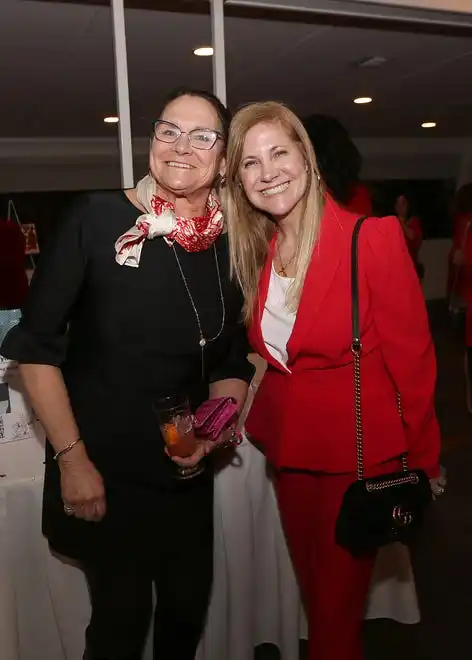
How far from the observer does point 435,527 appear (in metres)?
2.59

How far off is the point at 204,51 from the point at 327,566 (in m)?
1.96

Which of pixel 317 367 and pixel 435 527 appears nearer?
pixel 317 367

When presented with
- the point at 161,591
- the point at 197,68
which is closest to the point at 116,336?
the point at 161,591

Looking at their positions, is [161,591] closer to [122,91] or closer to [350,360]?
[350,360]

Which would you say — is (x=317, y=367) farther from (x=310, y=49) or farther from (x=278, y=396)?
(x=310, y=49)

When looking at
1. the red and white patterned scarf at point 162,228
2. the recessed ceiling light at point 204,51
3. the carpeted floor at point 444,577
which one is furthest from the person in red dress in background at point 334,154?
the red and white patterned scarf at point 162,228

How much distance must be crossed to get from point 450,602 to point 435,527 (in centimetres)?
48

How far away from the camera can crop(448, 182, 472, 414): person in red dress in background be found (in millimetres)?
3238

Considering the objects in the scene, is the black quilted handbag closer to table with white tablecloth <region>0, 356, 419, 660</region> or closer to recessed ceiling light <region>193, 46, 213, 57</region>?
table with white tablecloth <region>0, 356, 419, 660</region>

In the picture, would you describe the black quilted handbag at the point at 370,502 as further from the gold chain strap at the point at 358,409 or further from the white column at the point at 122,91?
the white column at the point at 122,91

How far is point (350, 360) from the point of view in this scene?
133 cm

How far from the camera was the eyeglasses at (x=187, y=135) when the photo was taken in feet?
4.18

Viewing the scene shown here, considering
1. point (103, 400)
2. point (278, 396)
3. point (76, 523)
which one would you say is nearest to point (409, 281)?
point (278, 396)

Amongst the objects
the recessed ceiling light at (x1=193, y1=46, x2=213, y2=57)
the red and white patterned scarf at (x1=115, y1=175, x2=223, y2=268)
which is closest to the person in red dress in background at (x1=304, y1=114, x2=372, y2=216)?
the recessed ceiling light at (x1=193, y1=46, x2=213, y2=57)
